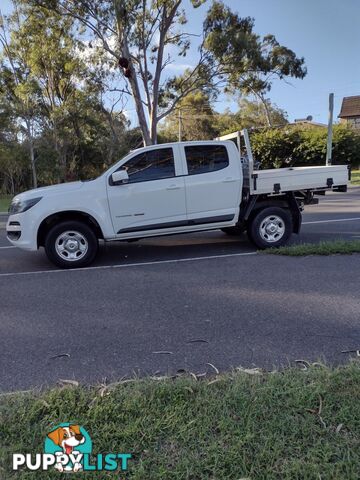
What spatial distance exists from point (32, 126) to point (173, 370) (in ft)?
83.3

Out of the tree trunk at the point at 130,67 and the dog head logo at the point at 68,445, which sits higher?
the tree trunk at the point at 130,67

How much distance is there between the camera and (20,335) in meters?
4.05

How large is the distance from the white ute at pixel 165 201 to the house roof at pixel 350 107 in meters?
47.2

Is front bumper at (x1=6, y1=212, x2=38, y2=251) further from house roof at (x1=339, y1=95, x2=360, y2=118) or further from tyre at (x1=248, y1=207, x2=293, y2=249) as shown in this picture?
house roof at (x1=339, y1=95, x2=360, y2=118)

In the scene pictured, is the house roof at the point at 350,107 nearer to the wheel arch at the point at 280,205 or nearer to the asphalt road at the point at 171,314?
the wheel arch at the point at 280,205

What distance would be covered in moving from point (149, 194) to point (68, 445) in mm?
4815

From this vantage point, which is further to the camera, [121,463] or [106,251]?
[106,251]

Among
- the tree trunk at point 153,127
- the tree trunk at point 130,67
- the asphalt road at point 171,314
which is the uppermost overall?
the tree trunk at point 130,67

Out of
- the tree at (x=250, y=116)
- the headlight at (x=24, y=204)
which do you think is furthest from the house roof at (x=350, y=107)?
the headlight at (x=24, y=204)

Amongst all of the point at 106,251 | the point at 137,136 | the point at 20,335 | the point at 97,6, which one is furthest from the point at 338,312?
the point at 137,136

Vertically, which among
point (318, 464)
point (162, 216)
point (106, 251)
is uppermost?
point (162, 216)

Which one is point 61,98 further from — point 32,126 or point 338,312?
point 338,312

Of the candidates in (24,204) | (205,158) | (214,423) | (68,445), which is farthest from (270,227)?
(68,445)

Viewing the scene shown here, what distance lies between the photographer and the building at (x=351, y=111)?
48.7 meters
